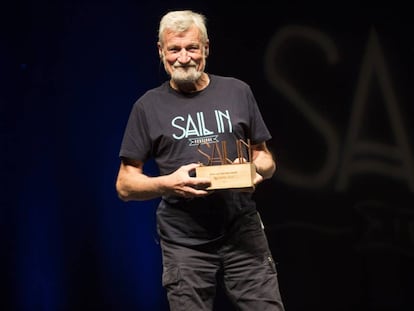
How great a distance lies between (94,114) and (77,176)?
0.97ft

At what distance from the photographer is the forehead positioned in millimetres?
1784

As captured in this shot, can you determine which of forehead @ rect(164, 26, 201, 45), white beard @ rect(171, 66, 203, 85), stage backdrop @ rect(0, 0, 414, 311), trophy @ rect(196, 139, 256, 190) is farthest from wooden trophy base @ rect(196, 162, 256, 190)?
stage backdrop @ rect(0, 0, 414, 311)

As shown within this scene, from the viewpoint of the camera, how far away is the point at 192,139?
1.72 meters

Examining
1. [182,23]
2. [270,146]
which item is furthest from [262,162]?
[270,146]

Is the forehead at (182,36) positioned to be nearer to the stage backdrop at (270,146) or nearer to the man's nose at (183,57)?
the man's nose at (183,57)

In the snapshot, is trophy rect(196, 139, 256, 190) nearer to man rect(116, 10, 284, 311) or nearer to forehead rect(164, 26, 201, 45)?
man rect(116, 10, 284, 311)

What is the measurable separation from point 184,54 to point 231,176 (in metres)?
0.41

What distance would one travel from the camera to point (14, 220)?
9.31 feet

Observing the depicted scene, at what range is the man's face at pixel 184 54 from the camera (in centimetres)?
178

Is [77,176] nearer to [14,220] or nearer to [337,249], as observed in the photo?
[14,220]

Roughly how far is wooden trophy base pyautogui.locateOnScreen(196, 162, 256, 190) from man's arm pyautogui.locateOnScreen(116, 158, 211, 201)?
0.08ft

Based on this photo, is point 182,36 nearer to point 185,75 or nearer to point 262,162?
point 185,75

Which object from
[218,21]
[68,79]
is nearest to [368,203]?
[218,21]

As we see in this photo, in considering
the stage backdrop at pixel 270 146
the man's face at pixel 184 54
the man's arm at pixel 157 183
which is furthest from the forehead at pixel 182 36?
the stage backdrop at pixel 270 146
